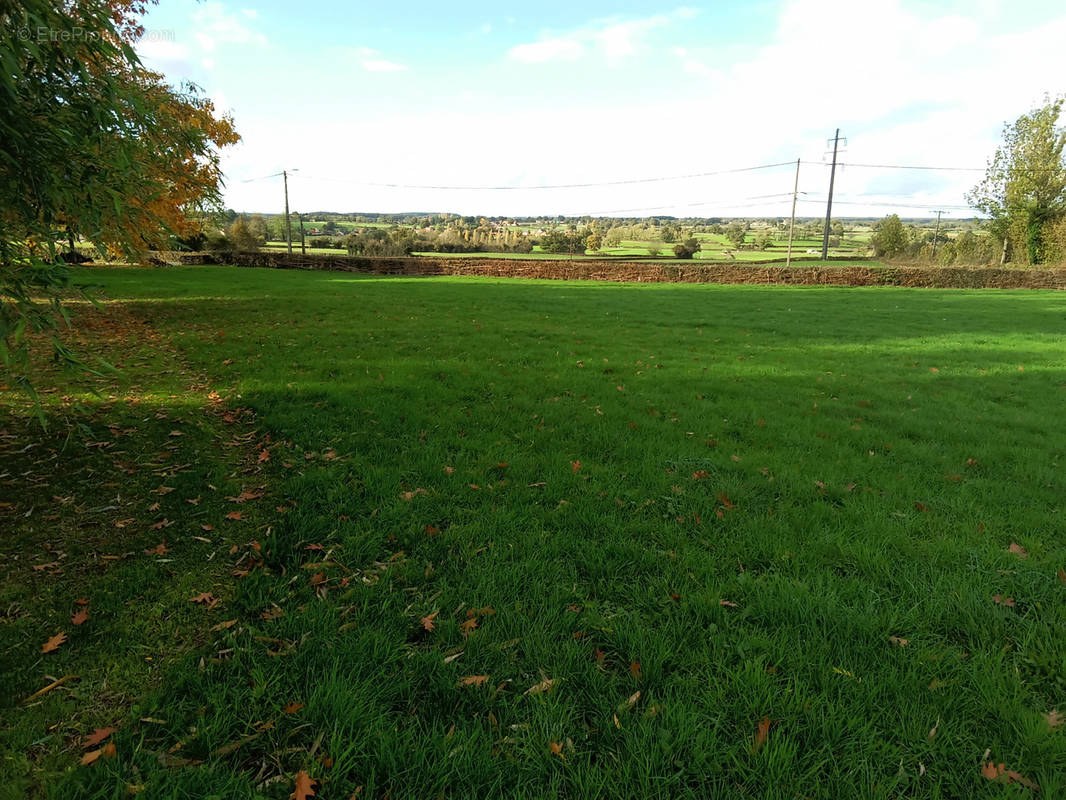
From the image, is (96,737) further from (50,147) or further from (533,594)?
(50,147)

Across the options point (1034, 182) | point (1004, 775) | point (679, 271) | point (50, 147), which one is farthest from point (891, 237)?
point (50, 147)

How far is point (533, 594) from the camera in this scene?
2.97 m

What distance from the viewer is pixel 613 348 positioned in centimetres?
1062

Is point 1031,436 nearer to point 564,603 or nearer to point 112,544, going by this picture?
point 564,603

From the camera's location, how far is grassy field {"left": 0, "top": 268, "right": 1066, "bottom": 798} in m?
1.99

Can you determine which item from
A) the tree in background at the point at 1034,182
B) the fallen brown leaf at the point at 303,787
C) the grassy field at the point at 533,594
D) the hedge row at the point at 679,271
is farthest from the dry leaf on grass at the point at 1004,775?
the tree in background at the point at 1034,182

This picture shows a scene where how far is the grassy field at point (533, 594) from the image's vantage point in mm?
1986

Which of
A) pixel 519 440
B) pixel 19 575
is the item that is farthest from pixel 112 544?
pixel 519 440

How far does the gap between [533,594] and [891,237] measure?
82.4 m

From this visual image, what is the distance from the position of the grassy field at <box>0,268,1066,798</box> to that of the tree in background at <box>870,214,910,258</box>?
73.1m

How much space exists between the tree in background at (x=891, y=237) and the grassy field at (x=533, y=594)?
73.1 m

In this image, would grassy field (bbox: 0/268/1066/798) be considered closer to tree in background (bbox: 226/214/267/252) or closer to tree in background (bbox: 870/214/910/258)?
tree in background (bbox: 226/214/267/252)

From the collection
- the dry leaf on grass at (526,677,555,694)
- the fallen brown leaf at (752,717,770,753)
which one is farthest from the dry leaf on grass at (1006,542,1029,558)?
the dry leaf on grass at (526,677,555,694)

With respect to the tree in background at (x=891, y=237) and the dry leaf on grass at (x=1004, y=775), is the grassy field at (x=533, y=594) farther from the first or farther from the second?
the tree in background at (x=891, y=237)
